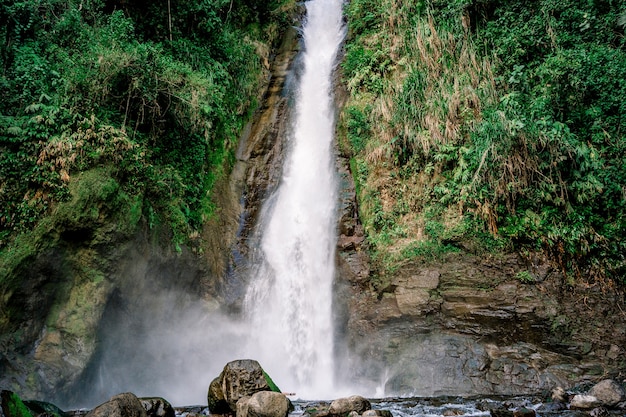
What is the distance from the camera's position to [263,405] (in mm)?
6527

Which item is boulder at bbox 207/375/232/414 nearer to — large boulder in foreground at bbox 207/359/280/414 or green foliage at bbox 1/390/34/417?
large boulder in foreground at bbox 207/359/280/414

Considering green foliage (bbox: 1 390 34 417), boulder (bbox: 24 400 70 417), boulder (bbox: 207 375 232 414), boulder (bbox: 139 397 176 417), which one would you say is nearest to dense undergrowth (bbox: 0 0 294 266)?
boulder (bbox: 24 400 70 417)

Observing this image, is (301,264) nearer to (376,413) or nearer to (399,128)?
(399,128)

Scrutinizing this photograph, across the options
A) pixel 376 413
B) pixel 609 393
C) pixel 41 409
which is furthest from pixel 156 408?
pixel 609 393

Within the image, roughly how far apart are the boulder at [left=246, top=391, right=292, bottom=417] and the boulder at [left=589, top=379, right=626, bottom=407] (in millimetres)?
5292

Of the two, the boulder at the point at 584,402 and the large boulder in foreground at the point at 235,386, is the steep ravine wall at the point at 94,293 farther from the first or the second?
the boulder at the point at 584,402

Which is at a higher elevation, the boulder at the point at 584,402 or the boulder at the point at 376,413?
the boulder at the point at 584,402

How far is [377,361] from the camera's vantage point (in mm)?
9547

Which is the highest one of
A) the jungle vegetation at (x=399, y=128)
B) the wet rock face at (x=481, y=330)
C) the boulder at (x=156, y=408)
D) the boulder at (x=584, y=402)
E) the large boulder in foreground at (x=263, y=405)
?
the jungle vegetation at (x=399, y=128)

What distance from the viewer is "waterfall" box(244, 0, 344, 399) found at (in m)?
10.2

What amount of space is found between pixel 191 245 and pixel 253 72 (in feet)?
25.0

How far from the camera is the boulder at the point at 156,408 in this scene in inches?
262

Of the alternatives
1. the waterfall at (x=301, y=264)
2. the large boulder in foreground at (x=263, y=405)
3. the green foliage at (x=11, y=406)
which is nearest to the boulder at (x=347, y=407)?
the large boulder in foreground at (x=263, y=405)

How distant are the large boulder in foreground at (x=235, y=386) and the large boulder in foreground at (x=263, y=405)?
27cm
